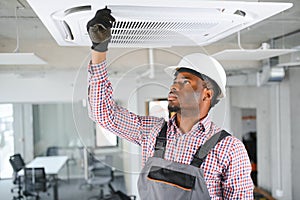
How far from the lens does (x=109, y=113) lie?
0.81m

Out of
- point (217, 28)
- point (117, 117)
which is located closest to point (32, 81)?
point (117, 117)

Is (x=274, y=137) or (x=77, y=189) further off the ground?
(x=274, y=137)

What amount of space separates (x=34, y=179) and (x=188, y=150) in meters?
4.08

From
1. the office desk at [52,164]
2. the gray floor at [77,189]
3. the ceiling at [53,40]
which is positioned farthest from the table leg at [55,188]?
the ceiling at [53,40]

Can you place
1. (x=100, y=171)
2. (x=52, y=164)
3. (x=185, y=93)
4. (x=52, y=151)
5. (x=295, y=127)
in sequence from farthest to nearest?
1. (x=52, y=151)
2. (x=100, y=171)
3. (x=52, y=164)
4. (x=295, y=127)
5. (x=185, y=93)

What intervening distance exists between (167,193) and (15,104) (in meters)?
4.03

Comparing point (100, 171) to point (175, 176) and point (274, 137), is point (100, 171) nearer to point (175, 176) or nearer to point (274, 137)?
point (274, 137)

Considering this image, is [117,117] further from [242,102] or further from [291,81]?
[242,102]

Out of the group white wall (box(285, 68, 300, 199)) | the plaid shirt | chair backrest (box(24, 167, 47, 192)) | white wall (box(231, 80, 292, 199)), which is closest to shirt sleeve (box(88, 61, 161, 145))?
the plaid shirt

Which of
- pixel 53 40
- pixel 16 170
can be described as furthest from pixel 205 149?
pixel 16 170

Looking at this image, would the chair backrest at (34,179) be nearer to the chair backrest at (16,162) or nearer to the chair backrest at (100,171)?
the chair backrest at (16,162)

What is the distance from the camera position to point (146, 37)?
640 millimetres

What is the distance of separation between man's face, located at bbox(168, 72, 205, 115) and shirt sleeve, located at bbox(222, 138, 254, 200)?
7.6 inches

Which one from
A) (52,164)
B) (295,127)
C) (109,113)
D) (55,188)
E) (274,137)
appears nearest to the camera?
(109,113)
